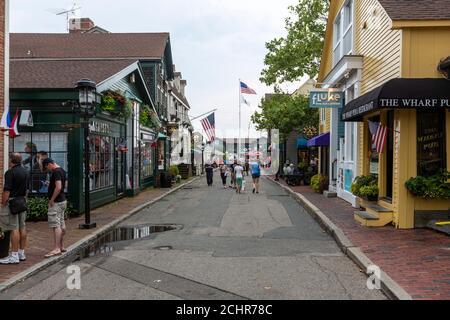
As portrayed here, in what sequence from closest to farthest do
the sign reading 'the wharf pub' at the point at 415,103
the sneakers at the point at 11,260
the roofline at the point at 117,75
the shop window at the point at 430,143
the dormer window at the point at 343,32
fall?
1. the sneakers at the point at 11,260
2. the sign reading 'the wharf pub' at the point at 415,103
3. the shop window at the point at 430,143
4. the roofline at the point at 117,75
5. the dormer window at the point at 343,32

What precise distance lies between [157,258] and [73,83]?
282 inches

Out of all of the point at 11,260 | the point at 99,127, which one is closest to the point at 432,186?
the point at 11,260

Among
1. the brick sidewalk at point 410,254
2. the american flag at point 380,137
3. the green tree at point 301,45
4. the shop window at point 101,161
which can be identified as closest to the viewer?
the brick sidewalk at point 410,254

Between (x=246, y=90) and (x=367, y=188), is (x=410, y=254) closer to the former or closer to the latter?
(x=367, y=188)

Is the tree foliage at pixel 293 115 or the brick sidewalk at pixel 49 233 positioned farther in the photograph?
the tree foliage at pixel 293 115

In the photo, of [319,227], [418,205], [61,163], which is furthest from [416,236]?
[61,163]

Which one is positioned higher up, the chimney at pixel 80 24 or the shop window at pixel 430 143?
the chimney at pixel 80 24

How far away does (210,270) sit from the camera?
26.3 ft

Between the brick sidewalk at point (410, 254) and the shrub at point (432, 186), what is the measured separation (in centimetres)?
80

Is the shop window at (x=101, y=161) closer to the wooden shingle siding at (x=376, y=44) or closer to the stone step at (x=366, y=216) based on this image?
the stone step at (x=366, y=216)

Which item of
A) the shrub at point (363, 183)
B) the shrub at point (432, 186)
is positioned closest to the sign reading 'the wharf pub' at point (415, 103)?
the shrub at point (432, 186)

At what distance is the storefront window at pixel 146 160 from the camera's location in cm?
2500

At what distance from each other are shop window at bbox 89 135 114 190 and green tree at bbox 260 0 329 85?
1678 cm

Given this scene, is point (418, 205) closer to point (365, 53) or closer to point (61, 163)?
point (365, 53)
